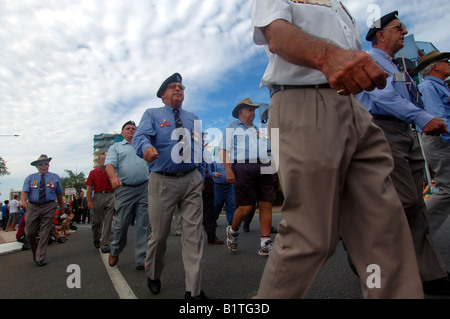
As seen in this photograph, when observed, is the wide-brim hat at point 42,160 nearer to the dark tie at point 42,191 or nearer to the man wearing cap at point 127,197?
the dark tie at point 42,191

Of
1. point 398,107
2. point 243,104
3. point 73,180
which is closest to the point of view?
point 398,107

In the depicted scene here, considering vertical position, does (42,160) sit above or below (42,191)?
above

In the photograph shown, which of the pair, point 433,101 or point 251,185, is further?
point 251,185

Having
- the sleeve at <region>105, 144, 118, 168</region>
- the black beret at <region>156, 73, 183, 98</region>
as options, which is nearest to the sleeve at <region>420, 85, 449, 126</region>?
the black beret at <region>156, 73, 183, 98</region>

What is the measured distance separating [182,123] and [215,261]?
1849 mm

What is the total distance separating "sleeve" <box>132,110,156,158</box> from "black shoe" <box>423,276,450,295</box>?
2550 mm

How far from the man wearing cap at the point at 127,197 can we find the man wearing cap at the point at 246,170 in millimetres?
1245

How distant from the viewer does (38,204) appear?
5660mm

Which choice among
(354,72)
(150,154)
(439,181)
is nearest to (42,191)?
(150,154)

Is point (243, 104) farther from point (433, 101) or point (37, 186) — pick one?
point (37, 186)

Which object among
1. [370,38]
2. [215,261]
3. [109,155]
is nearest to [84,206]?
[109,155]

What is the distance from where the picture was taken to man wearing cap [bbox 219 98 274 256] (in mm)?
3896

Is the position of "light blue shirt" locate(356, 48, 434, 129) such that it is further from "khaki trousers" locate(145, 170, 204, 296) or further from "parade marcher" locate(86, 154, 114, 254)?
"parade marcher" locate(86, 154, 114, 254)

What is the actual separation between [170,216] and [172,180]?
351 millimetres
